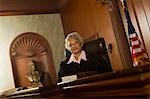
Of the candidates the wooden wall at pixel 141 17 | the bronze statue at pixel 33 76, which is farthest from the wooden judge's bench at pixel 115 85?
the bronze statue at pixel 33 76

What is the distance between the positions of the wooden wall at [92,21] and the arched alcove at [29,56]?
0.70 meters

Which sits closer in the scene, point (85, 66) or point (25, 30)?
point (85, 66)

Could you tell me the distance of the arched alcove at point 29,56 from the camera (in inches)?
204

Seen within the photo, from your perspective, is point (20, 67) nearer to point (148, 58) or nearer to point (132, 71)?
point (148, 58)

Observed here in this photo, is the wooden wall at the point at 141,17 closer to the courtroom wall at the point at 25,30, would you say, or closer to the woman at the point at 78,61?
the woman at the point at 78,61

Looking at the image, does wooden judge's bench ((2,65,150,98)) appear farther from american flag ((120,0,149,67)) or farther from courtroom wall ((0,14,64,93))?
courtroom wall ((0,14,64,93))

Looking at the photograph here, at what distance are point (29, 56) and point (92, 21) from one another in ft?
5.83

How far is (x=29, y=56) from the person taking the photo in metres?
5.38

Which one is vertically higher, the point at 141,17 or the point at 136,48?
the point at 141,17

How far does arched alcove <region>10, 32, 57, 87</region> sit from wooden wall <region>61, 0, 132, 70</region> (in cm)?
70

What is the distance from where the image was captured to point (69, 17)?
5.32m

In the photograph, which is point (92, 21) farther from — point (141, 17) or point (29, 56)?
point (29, 56)

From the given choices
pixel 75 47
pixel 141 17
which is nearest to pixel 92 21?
pixel 141 17

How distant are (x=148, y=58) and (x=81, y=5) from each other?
80.3 inches
